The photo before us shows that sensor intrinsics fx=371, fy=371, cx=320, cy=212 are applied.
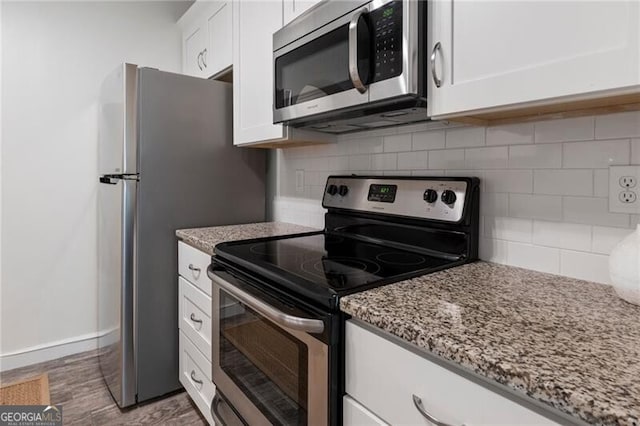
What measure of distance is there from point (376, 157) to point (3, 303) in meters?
2.39

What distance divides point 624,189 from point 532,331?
1.78ft

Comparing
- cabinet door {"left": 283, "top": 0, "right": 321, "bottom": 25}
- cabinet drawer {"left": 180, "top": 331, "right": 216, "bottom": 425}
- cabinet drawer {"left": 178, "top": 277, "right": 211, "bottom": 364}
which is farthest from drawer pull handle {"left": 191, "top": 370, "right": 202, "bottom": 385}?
cabinet door {"left": 283, "top": 0, "right": 321, "bottom": 25}

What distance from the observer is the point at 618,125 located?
0.95 meters

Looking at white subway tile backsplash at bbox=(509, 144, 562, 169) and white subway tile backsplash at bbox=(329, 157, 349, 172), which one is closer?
white subway tile backsplash at bbox=(509, 144, 562, 169)

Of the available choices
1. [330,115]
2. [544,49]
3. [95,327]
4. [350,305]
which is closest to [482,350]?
[350,305]

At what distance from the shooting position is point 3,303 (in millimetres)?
2252

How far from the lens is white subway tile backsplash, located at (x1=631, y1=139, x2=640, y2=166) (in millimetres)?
916

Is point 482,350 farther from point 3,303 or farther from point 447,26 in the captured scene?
point 3,303

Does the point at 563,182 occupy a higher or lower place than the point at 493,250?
higher

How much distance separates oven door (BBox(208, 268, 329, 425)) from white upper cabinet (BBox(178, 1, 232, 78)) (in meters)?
1.37

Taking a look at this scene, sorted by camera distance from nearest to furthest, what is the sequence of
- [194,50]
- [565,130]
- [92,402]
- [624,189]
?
[624,189], [565,130], [92,402], [194,50]

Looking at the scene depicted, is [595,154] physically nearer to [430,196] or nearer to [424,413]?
[430,196]

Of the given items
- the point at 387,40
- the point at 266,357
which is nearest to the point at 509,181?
the point at 387,40

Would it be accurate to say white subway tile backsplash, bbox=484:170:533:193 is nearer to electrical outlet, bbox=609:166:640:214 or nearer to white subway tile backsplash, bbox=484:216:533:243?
white subway tile backsplash, bbox=484:216:533:243
